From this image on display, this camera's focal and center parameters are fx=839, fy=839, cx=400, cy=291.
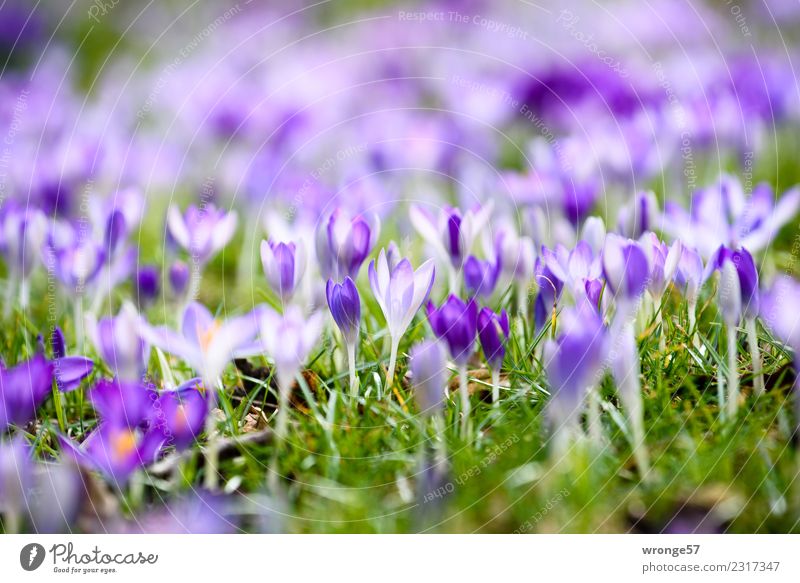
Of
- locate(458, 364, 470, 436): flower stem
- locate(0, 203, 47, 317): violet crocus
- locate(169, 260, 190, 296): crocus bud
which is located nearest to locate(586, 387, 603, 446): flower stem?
locate(458, 364, 470, 436): flower stem

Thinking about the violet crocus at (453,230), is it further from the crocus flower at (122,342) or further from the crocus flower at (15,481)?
the crocus flower at (15,481)

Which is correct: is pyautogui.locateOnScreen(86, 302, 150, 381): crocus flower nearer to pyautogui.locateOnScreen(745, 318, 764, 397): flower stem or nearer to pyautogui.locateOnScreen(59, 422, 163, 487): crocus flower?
pyautogui.locateOnScreen(59, 422, 163, 487): crocus flower

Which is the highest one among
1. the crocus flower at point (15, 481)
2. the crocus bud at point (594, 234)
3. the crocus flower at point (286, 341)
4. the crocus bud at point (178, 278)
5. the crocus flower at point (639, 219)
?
the crocus flower at point (639, 219)

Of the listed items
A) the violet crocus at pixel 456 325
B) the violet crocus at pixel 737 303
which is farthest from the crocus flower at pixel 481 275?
the violet crocus at pixel 737 303

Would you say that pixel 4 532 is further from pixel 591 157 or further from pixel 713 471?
pixel 591 157

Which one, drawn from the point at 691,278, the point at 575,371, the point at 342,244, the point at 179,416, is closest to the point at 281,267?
the point at 342,244

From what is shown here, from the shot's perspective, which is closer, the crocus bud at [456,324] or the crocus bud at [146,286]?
the crocus bud at [456,324]
